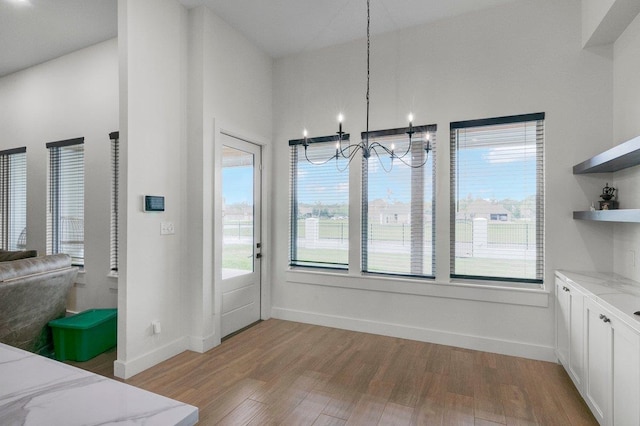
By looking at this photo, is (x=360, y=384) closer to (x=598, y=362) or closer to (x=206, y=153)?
(x=598, y=362)

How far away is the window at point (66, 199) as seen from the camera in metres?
4.48

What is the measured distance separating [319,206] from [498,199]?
207cm

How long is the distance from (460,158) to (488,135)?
0.36 m

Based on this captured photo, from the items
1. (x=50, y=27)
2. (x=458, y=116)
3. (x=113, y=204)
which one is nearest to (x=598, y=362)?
(x=458, y=116)

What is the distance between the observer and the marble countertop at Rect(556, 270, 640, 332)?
1846 mm

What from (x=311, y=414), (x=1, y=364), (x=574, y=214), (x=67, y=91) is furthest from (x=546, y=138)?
(x=67, y=91)

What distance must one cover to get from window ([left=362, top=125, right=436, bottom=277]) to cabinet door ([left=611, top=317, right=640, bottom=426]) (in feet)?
6.20

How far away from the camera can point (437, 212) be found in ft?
12.0

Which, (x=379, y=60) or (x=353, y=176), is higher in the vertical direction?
(x=379, y=60)

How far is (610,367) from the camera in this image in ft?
6.48

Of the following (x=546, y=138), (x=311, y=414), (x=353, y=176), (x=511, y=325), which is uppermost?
(x=546, y=138)

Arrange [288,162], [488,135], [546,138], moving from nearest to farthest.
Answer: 1. [546,138]
2. [488,135]
3. [288,162]

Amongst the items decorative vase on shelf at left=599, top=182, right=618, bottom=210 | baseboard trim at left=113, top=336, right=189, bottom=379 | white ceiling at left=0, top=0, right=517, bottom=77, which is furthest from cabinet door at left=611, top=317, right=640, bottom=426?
baseboard trim at left=113, top=336, right=189, bottom=379

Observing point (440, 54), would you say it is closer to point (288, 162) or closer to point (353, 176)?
point (353, 176)
